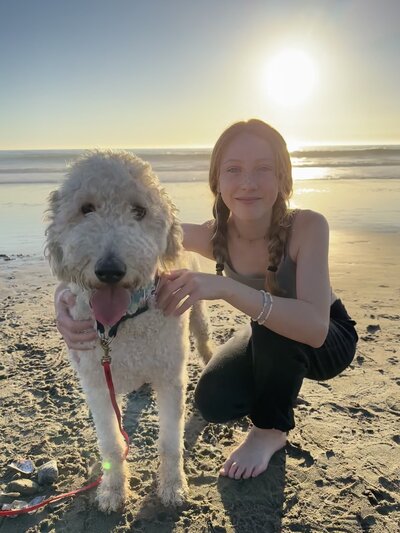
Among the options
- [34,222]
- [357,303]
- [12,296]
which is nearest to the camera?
[357,303]

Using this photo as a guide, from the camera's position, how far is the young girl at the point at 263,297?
2.71m

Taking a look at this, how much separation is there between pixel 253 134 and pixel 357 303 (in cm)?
321

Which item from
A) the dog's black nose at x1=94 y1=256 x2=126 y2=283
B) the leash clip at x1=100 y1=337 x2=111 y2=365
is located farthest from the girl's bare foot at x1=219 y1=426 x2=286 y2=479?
the dog's black nose at x1=94 y1=256 x2=126 y2=283

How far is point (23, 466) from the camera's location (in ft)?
9.71

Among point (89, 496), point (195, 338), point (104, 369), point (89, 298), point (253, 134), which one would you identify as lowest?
point (89, 496)

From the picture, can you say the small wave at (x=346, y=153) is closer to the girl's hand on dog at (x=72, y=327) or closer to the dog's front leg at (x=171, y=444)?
the dog's front leg at (x=171, y=444)

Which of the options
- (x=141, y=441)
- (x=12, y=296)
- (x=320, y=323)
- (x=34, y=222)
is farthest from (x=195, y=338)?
(x=34, y=222)

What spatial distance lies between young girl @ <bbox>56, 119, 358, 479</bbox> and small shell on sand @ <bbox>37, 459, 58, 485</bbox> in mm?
906

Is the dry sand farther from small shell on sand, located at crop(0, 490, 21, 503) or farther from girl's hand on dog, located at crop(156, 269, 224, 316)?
girl's hand on dog, located at crop(156, 269, 224, 316)

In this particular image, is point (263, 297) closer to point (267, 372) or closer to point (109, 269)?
point (267, 372)

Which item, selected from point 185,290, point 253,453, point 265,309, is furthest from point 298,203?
point 185,290

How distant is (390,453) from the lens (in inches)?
120

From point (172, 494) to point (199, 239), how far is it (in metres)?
1.76

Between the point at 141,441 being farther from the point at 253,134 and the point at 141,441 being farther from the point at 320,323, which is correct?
the point at 253,134
